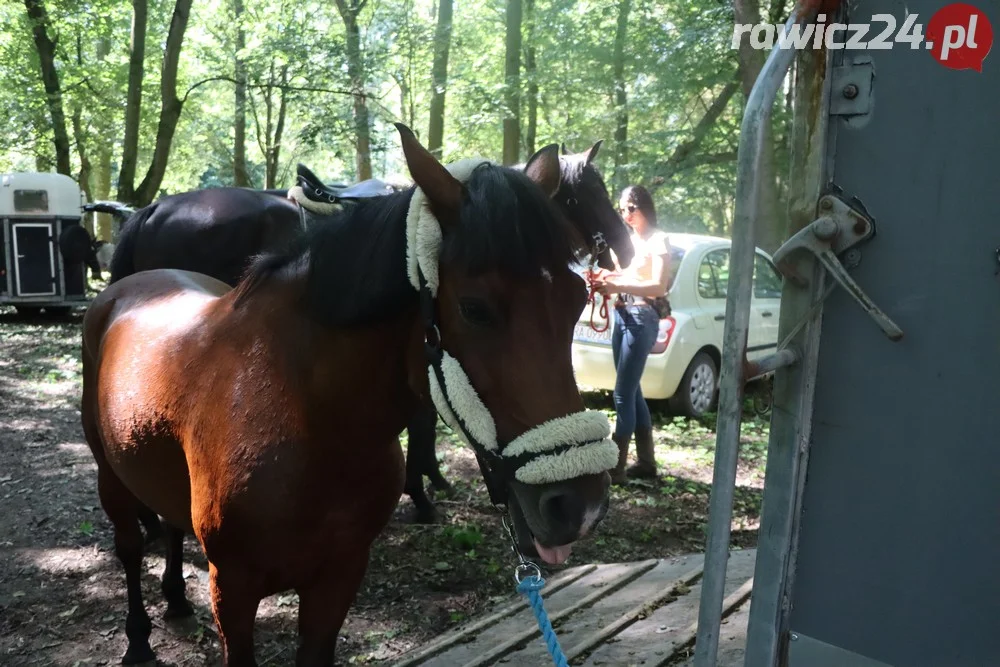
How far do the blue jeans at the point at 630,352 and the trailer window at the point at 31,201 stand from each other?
1227cm

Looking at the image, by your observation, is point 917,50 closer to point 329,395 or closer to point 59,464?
point 329,395

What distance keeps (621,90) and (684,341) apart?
9.59 metres

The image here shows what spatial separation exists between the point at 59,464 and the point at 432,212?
17.9 feet

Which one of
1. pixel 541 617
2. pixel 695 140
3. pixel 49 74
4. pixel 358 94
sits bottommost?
pixel 541 617

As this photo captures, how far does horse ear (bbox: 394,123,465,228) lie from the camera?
181cm

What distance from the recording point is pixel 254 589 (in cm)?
226

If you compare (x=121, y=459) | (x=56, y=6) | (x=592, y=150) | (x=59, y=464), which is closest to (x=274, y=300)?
(x=121, y=459)

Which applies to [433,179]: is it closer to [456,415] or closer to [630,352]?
[456,415]

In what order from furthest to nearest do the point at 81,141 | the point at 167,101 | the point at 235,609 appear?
1. the point at 81,141
2. the point at 167,101
3. the point at 235,609

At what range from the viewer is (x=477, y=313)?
1733mm

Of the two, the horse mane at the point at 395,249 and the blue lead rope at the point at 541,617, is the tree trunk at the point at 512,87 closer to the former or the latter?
the horse mane at the point at 395,249

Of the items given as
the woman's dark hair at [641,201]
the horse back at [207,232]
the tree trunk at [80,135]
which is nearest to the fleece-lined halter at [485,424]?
the woman's dark hair at [641,201]

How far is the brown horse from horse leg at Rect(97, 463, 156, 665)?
65cm

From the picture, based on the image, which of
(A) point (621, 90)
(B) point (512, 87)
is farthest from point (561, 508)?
(B) point (512, 87)
